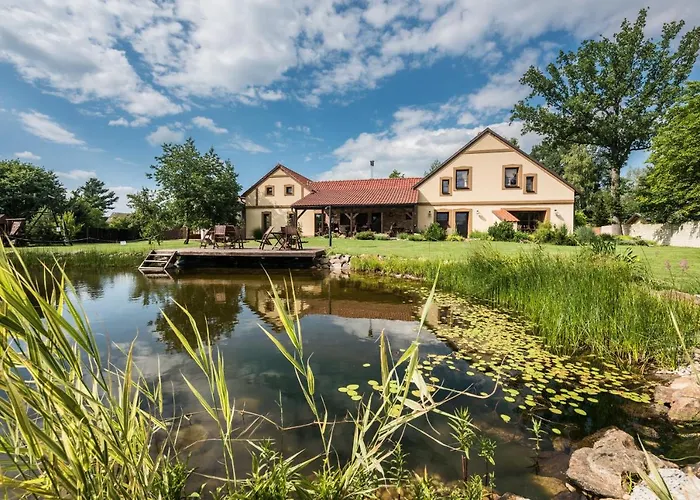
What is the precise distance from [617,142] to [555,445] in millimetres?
30174

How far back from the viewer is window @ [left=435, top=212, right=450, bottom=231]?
2202 centimetres

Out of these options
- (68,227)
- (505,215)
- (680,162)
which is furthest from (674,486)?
(68,227)

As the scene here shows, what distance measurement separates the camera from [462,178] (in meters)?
21.9

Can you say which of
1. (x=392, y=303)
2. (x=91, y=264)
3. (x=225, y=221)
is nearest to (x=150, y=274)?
(x=91, y=264)

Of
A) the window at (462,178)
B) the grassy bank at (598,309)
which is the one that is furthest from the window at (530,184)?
the grassy bank at (598,309)

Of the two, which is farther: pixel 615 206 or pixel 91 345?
pixel 615 206

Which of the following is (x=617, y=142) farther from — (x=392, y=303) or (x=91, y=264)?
(x=91, y=264)

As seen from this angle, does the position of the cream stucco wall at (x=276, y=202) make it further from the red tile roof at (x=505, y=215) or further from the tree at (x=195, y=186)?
the red tile roof at (x=505, y=215)

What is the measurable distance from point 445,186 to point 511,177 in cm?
401

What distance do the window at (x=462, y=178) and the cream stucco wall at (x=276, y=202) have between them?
36.1 ft

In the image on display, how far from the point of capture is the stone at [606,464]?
200 cm

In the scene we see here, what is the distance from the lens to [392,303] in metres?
7.15

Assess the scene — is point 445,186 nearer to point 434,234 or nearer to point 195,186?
point 434,234

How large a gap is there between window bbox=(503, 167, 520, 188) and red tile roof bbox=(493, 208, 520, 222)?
1.68 m
